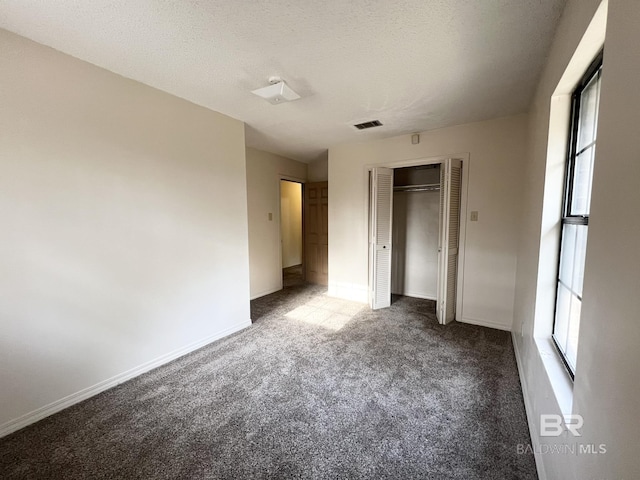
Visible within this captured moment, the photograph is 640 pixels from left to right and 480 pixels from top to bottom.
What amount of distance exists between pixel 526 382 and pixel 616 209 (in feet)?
5.71

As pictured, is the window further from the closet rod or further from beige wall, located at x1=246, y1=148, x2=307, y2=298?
beige wall, located at x1=246, y1=148, x2=307, y2=298

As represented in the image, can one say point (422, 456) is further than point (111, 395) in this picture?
No

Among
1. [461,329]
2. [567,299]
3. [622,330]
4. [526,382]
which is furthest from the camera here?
[461,329]

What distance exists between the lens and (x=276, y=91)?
215 cm

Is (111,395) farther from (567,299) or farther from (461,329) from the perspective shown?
(461,329)

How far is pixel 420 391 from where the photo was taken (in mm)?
2080

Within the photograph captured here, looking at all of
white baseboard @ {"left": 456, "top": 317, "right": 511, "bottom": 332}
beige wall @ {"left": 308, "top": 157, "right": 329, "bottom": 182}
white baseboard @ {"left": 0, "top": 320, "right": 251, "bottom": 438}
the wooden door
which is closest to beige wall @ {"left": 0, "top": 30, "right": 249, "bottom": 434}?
white baseboard @ {"left": 0, "top": 320, "right": 251, "bottom": 438}

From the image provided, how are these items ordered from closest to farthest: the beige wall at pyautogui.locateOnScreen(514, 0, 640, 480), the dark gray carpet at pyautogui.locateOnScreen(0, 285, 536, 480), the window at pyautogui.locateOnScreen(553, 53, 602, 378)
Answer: the beige wall at pyautogui.locateOnScreen(514, 0, 640, 480), the window at pyautogui.locateOnScreen(553, 53, 602, 378), the dark gray carpet at pyautogui.locateOnScreen(0, 285, 536, 480)

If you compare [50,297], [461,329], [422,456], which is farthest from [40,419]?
[461,329]

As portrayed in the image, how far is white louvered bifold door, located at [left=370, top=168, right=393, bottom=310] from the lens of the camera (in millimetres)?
3676

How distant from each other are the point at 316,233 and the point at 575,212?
402cm

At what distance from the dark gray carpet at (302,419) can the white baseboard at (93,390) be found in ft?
0.18

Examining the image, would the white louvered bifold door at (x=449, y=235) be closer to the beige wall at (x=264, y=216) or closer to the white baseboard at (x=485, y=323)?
the white baseboard at (x=485, y=323)

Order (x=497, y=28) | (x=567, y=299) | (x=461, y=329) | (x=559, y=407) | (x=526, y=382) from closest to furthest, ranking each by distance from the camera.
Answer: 1. (x=559, y=407)
2. (x=567, y=299)
3. (x=497, y=28)
4. (x=526, y=382)
5. (x=461, y=329)
